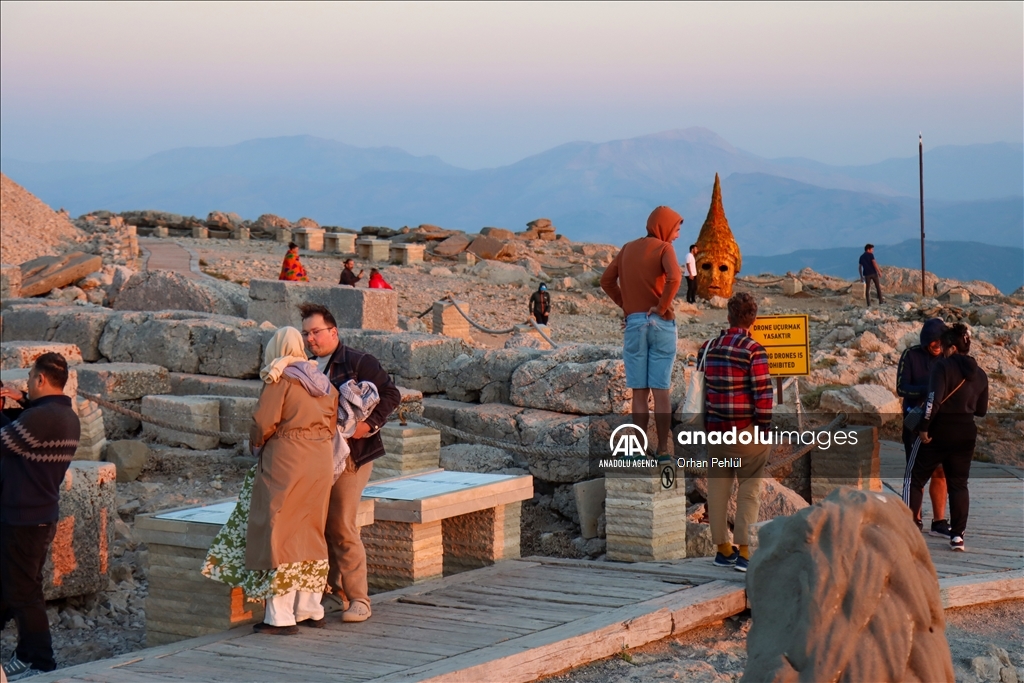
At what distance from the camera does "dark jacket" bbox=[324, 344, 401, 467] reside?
5.38m

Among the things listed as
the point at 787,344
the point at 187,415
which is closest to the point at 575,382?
the point at 787,344

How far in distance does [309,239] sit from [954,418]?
2502 cm

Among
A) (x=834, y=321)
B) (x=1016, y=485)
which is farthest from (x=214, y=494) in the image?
(x=834, y=321)

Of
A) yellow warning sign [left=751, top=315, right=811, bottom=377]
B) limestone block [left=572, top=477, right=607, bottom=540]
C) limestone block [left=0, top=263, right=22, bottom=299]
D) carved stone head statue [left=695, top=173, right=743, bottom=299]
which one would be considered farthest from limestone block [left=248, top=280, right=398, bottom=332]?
carved stone head statue [left=695, top=173, right=743, bottom=299]

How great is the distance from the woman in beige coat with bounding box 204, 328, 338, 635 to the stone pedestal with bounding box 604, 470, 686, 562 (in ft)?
6.66

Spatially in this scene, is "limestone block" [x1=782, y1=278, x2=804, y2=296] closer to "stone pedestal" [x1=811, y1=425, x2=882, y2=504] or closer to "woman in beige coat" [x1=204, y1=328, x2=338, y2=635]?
"stone pedestal" [x1=811, y1=425, x2=882, y2=504]

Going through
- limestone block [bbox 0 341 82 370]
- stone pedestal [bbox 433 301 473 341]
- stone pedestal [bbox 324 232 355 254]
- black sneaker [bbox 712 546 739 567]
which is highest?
stone pedestal [bbox 324 232 355 254]

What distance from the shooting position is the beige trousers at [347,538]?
210 inches

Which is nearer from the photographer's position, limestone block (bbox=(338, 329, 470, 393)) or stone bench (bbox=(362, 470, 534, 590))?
stone bench (bbox=(362, 470, 534, 590))

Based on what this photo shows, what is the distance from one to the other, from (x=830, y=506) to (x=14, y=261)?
81.5ft

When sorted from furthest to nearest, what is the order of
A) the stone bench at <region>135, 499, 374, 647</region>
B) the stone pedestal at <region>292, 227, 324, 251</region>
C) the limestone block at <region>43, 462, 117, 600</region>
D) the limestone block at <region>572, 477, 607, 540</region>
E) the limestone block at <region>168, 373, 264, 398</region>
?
1. the stone pedestal at <region>292, 227, 324, 251</region>
2. the limestone block at <region>168, 373, 264, 398</region>
3. the limestone block at <region>572, 477, 607, 540</region>
4. the limestone block at <region>43, 462, 117, 600</region>
5. the stone bench at <region>135, 499, 374, 647</region>

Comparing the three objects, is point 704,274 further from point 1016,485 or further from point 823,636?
point 823,636

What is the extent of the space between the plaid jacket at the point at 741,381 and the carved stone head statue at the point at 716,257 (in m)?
19.8

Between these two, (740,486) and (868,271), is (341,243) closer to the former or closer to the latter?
(868,271)
